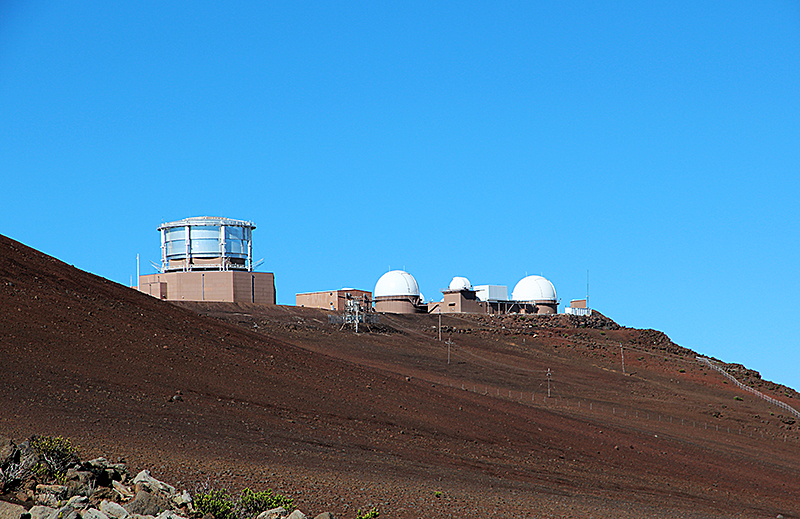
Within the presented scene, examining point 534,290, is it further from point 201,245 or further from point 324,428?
point 324,428

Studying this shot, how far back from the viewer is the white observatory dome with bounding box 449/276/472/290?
278 feet

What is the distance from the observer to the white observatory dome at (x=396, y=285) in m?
83.0

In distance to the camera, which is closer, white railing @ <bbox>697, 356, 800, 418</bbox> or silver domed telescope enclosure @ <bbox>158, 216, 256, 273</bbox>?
white railing @ <bbox>697, 356, 800, 418</bbox>

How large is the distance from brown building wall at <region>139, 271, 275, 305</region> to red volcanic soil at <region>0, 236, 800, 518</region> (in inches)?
1006

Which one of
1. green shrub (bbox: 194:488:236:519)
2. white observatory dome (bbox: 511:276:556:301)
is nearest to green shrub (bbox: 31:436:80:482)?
green shrub (bbox: 194:488:236:519)

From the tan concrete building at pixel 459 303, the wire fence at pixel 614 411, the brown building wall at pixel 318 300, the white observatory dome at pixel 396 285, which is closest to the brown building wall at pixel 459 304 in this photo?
the tan concrete building at pixel 459 303

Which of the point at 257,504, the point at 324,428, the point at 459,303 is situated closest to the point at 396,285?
the point at 459,303

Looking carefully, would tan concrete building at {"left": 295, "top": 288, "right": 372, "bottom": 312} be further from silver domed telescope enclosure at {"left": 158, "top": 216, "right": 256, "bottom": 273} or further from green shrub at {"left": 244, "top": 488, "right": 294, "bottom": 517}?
green shrub at {"left": 244, "top": 488, "right": 294, "bottom": 517}

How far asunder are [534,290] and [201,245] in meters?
38.3

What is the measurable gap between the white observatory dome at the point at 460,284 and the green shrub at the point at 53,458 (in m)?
73.0

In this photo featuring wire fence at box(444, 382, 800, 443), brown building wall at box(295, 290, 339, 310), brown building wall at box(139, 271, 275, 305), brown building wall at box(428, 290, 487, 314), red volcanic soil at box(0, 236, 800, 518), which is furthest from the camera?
brown building wall at box(428, 290, 487, 314)

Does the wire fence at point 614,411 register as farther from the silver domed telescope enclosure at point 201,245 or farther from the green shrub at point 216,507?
the green shrub at point 216,507

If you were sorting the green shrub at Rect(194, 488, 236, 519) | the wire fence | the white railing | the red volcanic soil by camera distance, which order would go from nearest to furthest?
the green shrub at Rect(194, 488, 236, 519)
the red volcanic soil
the wire fence
the white railing

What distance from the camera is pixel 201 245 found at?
224 ft
